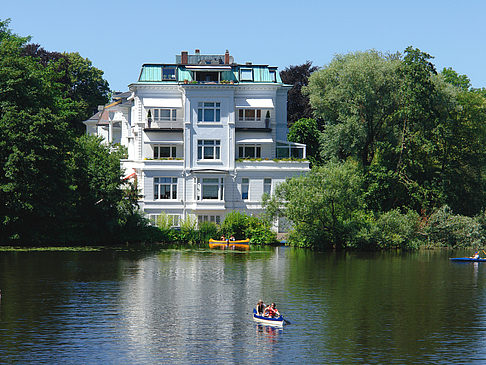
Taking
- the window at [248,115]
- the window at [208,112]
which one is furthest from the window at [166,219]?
the window at [248,115]

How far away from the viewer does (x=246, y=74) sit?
99500mm

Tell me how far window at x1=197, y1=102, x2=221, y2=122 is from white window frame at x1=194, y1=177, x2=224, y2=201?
23.8 feet

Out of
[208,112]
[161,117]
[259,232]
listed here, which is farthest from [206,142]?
[259,232]

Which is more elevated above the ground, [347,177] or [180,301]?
[347,177]

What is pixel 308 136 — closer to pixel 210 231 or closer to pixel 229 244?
pixel 210 231

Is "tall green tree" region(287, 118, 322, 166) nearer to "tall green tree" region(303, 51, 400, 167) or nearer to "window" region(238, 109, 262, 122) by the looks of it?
"tall green tree" region(303, 51, 400, 167)

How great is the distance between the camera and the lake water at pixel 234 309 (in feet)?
125

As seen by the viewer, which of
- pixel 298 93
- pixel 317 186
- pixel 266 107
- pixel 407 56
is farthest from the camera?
pixel 298 93

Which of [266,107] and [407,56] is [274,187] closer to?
[266,107]

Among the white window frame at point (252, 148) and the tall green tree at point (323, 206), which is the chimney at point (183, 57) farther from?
the tall green tree at point (323, 206)

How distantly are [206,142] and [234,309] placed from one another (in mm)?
47418

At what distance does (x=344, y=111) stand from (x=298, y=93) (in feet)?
106

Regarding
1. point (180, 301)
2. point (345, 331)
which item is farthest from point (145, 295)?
point (345, 331)

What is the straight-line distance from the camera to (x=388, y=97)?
9294cm
